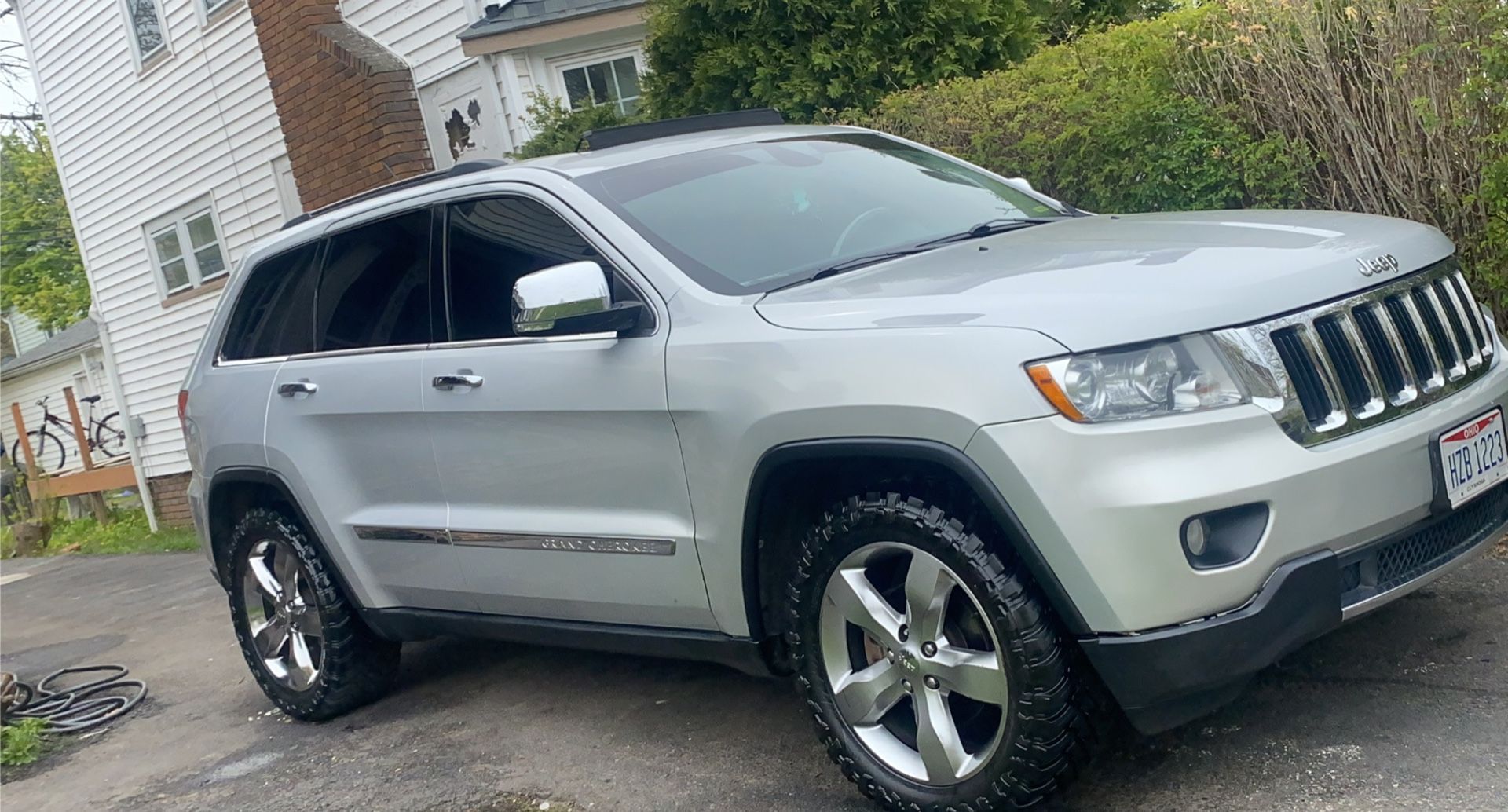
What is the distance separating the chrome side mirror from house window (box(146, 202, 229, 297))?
1331 centimetres

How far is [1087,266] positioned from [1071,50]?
4123 mm

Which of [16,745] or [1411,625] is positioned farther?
[16,745]

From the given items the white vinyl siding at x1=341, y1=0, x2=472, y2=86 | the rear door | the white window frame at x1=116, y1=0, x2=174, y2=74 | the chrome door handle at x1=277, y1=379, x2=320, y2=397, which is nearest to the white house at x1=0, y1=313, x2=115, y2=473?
the white window frame at x1=116, y1=0, x2=174, y2=74

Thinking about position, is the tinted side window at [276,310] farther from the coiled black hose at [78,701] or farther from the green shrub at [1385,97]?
the green shrub at [1385,97]

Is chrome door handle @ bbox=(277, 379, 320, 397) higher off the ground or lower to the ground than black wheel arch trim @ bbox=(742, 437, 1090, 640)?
higher

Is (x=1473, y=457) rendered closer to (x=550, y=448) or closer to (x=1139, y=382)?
(x=1139, y=382)

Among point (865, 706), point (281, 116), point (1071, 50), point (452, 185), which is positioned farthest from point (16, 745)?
point (281, 116)

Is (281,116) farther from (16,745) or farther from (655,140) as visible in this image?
(655,140)

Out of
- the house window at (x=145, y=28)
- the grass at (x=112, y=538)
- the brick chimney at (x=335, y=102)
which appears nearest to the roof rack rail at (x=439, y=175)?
the brick chimney at (x=335, y=102)

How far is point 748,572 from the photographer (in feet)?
12.0

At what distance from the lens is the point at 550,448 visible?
161 inches

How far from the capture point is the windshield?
3.99 m

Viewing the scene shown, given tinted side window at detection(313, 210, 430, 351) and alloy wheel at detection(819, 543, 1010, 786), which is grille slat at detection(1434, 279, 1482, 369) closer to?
alloy wheel at detection(819, 543, 1010, 786)

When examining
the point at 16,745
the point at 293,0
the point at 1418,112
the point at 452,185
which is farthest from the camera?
the point at 293,0
